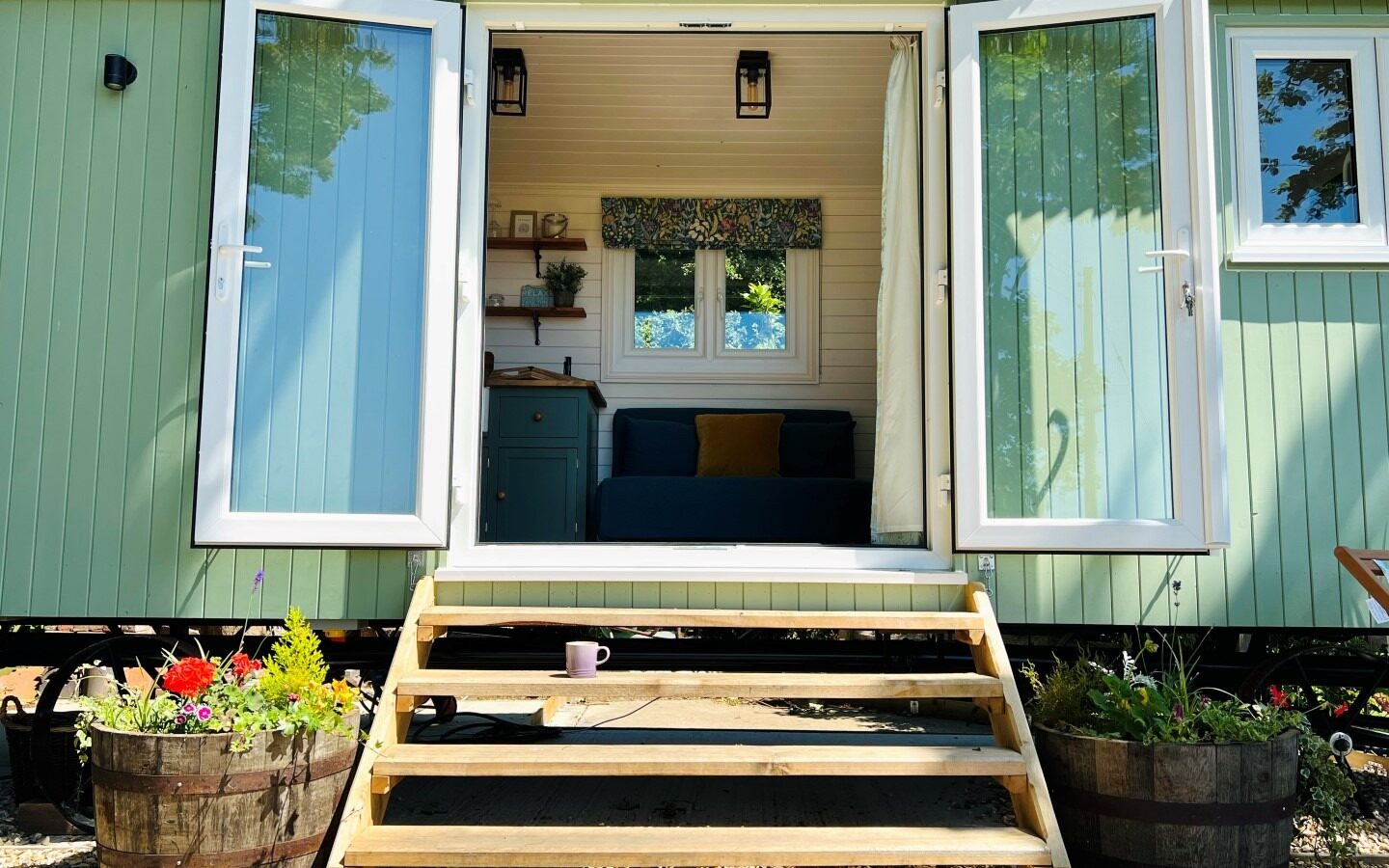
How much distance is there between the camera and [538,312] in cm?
619

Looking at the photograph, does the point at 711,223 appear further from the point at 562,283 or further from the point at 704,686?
the point at 704,686

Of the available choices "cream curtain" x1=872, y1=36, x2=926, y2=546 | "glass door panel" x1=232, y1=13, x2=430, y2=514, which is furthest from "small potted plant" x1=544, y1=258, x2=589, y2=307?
"glass door panel" x1=232, y1=13, x2=430, y2=514

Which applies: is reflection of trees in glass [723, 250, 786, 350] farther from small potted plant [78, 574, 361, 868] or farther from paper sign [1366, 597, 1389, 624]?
small potted plant [78, 574, 361, 868]

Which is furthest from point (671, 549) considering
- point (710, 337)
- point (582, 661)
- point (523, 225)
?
point (523, 225)

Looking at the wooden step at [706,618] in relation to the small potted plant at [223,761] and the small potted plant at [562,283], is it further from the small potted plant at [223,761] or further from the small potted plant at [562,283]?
the small potted plant at [562,283]

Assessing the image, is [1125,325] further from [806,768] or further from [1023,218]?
[806,768]

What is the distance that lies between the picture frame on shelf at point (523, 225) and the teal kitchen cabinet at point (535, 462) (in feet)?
3.88

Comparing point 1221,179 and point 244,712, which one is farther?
point 1221,179

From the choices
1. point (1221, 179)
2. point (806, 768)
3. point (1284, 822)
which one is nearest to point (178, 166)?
point (806, 768)

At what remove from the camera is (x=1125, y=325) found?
132 inches

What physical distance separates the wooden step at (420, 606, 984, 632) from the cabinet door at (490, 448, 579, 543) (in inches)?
83.5

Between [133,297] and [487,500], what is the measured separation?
228 centimetres

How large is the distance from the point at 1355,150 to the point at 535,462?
3.77 m

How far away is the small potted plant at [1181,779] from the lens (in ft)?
8.56
